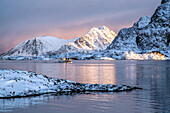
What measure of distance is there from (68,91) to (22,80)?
6207 mm

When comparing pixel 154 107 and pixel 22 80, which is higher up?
pixel 22 80

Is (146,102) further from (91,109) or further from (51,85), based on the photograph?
(51,85)

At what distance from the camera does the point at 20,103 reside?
23.0m

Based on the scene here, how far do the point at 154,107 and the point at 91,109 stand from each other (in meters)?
5.88

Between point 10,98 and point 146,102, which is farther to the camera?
point 10,98

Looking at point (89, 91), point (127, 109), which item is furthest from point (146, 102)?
point (89, 91)

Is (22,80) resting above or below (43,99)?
above

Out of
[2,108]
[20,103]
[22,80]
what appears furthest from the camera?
[22,80]

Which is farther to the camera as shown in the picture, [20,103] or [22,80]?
[22,80]

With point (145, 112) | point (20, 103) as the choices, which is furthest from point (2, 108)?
point (145, 112)

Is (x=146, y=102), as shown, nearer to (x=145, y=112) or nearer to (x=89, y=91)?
(x=145, y=112)

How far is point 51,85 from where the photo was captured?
104ft

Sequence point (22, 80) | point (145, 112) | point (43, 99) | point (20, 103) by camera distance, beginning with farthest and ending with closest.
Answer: point (22, 80)
point (43, 99)
point (20, 103)
point (145, 112)

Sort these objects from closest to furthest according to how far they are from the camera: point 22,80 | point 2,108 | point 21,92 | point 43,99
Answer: point 2,108, point 43,99, point 21,92, point 22,80
